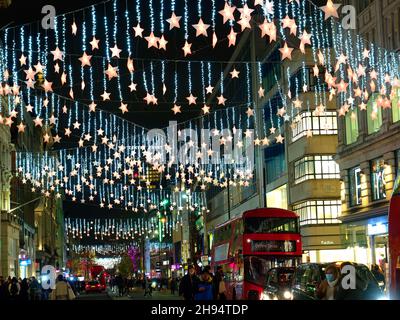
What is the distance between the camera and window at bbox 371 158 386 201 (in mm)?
39531

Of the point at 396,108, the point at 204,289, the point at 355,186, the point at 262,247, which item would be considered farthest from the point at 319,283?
the point at 355,186

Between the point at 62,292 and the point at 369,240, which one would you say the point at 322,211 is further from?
the point at 62,292

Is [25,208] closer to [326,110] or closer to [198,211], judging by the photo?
[326,110]

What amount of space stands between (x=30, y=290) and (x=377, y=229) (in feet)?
62.8

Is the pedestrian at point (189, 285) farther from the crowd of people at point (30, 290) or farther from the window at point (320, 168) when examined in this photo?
the window at point (320, 168)

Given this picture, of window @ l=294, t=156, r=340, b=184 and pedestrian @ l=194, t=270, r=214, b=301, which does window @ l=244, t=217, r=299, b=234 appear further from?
window @ l=294, t=156, r=340, b=184

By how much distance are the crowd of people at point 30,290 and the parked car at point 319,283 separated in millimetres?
6146

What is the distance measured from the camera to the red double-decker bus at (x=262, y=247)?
97.7ft

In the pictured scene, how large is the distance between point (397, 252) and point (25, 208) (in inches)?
2290

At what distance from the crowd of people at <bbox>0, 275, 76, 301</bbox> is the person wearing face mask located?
581cm

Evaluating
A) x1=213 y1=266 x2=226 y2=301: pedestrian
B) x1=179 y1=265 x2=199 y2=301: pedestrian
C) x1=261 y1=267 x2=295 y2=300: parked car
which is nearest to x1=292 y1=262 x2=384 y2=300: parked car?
x1=179 y1=265 x2=199 y2=301: pedestrian

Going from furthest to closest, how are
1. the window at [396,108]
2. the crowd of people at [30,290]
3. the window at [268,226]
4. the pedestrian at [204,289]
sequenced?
the window at [396,108]
the window at [268,226]
the crowd of people at [30,290]
the pedestrian at [204,289]

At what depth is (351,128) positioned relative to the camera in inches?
1779

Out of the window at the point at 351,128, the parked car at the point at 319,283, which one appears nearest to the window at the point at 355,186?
the window at the point at 351,128
